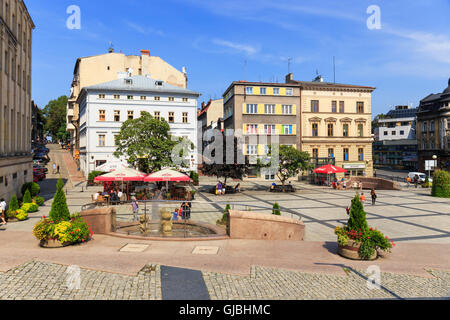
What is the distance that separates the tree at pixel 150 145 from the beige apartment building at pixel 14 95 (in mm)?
8459

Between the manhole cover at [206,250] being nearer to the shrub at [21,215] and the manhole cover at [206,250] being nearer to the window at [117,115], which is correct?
the shrub at [21,215]

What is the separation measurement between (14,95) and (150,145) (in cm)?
1192

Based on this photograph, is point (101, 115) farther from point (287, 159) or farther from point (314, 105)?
point (314, 105)

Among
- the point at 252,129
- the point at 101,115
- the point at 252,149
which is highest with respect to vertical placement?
the point at 101,115

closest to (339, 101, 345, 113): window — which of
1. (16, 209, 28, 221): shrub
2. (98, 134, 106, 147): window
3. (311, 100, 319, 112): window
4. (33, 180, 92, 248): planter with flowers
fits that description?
(311, 100, 319, 112): window

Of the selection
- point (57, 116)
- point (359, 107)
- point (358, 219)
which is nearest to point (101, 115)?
point (359, 107)

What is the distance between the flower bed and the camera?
1212 cm

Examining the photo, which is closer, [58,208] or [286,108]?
[58,208]

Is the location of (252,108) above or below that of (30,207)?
above

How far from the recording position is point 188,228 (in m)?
16.0

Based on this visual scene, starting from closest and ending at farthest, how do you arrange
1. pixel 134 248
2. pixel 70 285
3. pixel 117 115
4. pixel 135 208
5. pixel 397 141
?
pixel 70 285 → pixel 134 248 → pixel 135 208 → pixel 117 115 → pixel 397 141

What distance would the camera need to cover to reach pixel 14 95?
85.4ft

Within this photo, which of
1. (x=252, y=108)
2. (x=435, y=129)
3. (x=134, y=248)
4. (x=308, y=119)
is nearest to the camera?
(x=134, y=248)
